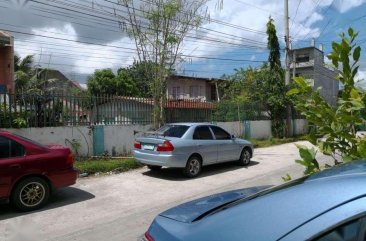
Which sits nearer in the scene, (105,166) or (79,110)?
(105,166)

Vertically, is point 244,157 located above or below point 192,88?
below

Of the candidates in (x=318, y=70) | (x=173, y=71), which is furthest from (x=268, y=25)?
(x=318, y=70)

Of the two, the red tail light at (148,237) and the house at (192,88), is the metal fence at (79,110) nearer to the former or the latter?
the red tail light at (148,237)

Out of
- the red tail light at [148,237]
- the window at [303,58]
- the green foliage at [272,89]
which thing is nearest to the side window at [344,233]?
the red tail light at [148,237]

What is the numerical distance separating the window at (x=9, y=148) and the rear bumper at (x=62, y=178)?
0.74 meters

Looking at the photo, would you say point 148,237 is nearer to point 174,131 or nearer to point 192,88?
point 174,131

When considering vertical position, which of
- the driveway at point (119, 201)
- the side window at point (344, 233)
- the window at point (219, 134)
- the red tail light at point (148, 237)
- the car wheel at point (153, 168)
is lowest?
the driveway at point (119, 201)

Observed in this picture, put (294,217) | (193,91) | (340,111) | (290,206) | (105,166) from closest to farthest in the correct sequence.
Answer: (294,217) → (290,206) → (340,111) → (105,166) → (193,91)

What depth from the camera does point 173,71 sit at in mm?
14773

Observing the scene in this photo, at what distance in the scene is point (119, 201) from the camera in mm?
8102

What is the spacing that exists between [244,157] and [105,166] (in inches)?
178

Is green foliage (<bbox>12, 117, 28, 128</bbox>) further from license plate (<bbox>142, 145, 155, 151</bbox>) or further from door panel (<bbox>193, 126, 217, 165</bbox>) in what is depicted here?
door panel (<bbox>193, 126, 217, 165</bbox>)

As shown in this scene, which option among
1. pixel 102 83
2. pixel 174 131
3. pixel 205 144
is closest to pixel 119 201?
pixel 174 131

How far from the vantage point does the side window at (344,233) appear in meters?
1.57
